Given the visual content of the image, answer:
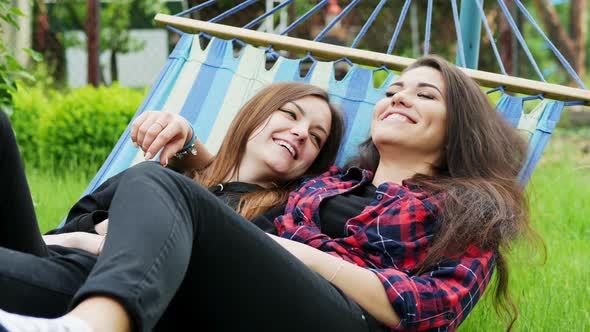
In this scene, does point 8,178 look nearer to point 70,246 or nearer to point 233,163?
point 70,246

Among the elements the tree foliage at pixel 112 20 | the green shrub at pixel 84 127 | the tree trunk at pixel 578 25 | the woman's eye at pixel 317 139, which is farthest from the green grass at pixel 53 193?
the tree trunk at pixel 578 25

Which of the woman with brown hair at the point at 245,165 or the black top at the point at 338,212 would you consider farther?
the black top at the point at 338,212

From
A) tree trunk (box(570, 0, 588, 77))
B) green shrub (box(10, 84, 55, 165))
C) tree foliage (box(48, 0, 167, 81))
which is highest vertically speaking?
tree trunk (box(570, 0, 588, 77))

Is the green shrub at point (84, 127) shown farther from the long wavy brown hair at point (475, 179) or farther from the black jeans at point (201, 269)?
the black jeans at point (201, 269)

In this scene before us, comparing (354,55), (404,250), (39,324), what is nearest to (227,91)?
(354,55)

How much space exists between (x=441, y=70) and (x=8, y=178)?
45.7 inches

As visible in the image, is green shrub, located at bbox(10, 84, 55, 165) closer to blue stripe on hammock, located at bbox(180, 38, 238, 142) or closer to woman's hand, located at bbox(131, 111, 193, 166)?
blue stripe on hammock, located at bbox(180, 38, 238, 142)

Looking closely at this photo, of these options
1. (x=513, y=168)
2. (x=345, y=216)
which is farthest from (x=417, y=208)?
(x=513, y=168)

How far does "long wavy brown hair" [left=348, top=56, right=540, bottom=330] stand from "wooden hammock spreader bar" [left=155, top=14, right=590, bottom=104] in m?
0.35

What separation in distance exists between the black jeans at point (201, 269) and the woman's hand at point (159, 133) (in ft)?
1.76

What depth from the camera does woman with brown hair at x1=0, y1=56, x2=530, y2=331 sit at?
1518mm

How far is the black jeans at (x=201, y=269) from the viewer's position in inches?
55.5

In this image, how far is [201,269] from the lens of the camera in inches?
61.0

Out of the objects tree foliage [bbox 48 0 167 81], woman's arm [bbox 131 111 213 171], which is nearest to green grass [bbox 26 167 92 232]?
woman's arm [bbox 131 111 213 171]
